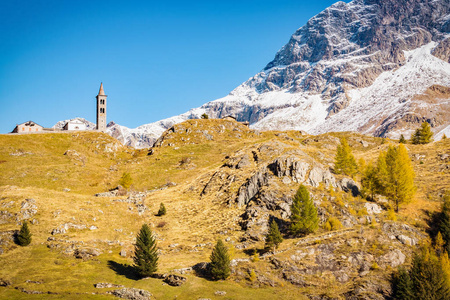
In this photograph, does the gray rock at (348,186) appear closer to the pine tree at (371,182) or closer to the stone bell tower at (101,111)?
the pine tree at (371,182)

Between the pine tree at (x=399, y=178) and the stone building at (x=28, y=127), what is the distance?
140229mm

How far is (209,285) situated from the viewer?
58.3 meters

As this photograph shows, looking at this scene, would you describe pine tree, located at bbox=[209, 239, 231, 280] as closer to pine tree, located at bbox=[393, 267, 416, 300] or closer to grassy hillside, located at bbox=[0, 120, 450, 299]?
grassy hillside, located at bbox=[0, 120, 450, 299]

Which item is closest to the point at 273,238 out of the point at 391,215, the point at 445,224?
the point at 391,215

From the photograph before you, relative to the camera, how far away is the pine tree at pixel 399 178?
79.5 meters

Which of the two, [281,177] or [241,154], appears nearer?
[281,177]

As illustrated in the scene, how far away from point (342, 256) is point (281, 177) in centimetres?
2661

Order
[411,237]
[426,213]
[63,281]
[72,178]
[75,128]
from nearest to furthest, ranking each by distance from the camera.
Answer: [63,281]
[411,237]
[426,213]
[72,178]
[75,128]

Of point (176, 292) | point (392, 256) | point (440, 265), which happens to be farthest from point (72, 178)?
point (440, 265)

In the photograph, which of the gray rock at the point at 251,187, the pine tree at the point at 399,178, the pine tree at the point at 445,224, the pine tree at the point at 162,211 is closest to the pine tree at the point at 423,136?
the pine tree at the point at 399,178

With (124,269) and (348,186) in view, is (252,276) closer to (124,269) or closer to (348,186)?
(124,269)

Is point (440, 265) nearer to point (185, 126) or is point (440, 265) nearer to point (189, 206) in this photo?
point (189, 206)

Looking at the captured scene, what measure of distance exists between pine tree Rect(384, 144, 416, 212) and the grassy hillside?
339cm

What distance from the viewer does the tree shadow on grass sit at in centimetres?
6028
